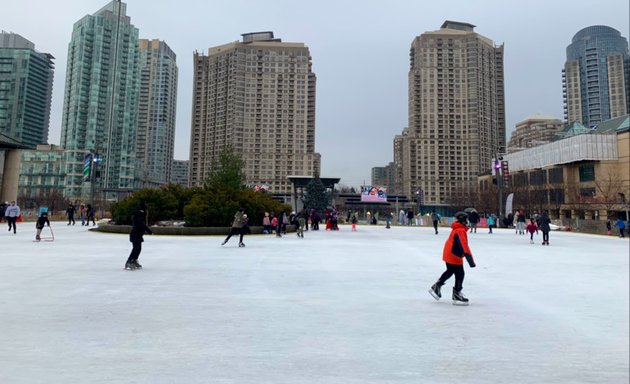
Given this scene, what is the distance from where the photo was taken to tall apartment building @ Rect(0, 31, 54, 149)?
44.4 metres

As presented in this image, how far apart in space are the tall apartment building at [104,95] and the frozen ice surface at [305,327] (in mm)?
124550

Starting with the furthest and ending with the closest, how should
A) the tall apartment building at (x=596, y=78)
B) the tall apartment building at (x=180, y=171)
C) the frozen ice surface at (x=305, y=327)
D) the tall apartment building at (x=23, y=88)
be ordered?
the tall apartment building at (x=180, y=171) < the tall apartment building at (x=596, y=78) < the tall apartment building at (x=23, y=88) < the frozen ice surface at (x=305, y=327)

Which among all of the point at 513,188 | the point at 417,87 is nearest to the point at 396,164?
the point at 417,87

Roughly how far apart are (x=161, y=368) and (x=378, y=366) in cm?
192

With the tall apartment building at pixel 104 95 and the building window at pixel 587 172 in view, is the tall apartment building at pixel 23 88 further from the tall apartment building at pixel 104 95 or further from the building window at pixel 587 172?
the building window at pixel 587 172

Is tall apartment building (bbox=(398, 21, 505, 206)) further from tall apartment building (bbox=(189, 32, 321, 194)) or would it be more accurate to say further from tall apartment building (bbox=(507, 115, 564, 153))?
tall apartment building (bbox=(189, 32, 321, 194))

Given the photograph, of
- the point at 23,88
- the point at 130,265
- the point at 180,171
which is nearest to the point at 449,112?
the point at 23,88

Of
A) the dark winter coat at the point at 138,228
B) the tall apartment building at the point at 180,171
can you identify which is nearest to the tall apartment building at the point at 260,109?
the tall apartment building at the point at 180,171

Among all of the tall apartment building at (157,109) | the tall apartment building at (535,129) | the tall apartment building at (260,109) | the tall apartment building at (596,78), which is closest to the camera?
the tall apartment building at (535,129)

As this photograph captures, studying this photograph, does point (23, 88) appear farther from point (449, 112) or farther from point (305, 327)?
point (449, 112)

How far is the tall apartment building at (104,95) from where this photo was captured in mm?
120500

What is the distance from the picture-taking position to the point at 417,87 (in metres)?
136

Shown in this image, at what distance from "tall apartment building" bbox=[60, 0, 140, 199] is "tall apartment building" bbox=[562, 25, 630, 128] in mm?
156778

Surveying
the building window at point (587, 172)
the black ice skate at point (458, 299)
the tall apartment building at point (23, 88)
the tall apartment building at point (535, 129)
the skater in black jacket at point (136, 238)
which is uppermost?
the tall apartment building at point (535, 129)
